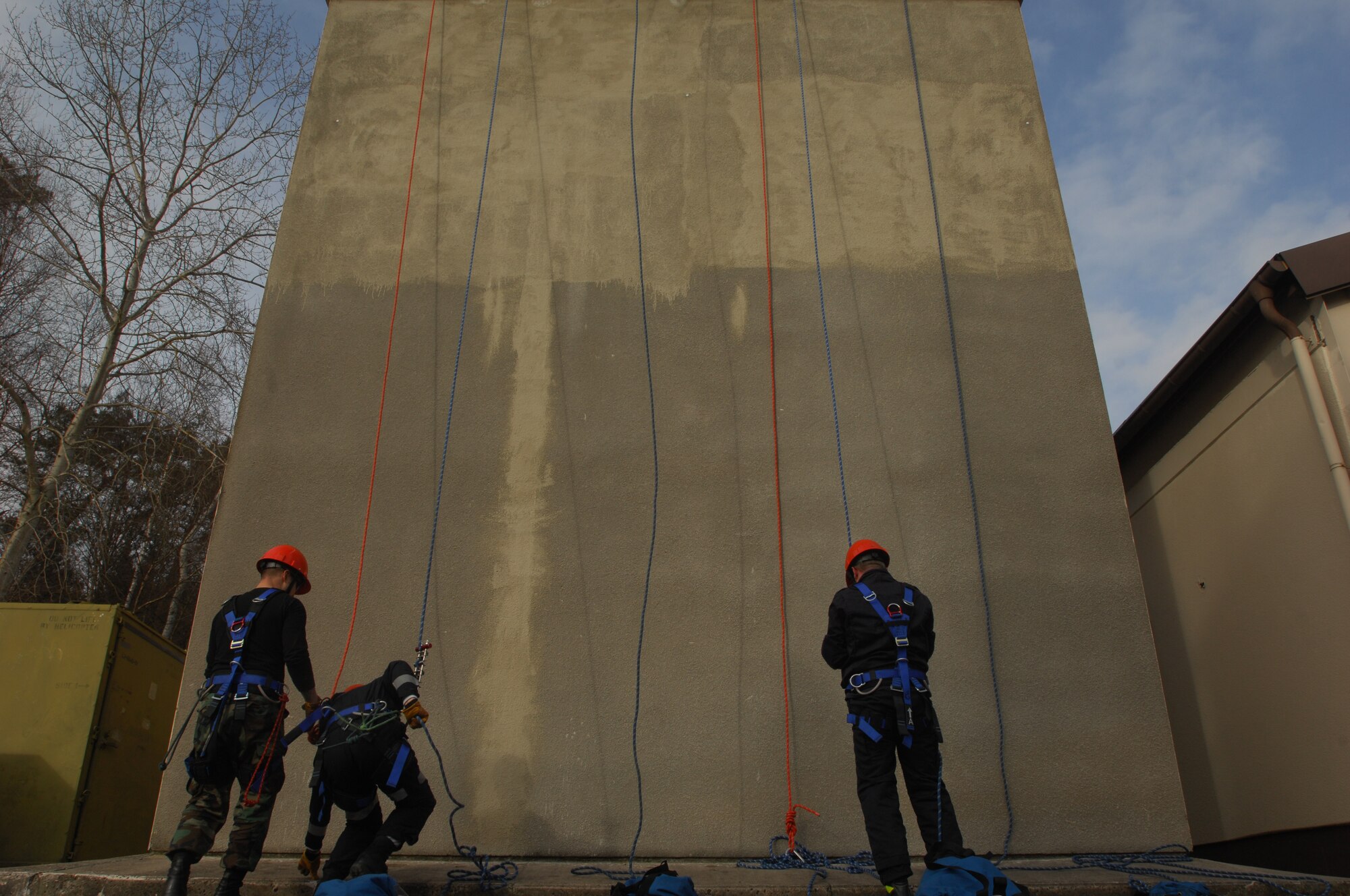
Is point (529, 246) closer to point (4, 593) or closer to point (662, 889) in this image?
point (662, 889)

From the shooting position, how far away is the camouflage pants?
3953 millimetres

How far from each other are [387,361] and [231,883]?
3.79m

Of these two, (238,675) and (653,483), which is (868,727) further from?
(238,675)

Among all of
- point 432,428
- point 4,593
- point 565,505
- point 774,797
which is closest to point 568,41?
point 432,428

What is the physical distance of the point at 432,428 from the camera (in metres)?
6.50

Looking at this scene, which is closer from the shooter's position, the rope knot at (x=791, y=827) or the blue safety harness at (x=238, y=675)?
the blue safety harness at (x=238, y=675)

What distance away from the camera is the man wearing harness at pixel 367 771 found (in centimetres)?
412

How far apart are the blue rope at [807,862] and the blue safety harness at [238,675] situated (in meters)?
2.73

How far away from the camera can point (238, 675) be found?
4242mm

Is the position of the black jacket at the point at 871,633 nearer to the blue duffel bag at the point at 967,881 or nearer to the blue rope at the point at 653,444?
the blue duffel bag at the point at 967,881

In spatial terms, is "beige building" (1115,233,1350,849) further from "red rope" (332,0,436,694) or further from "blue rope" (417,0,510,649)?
"red rope" (332,0,436,694)

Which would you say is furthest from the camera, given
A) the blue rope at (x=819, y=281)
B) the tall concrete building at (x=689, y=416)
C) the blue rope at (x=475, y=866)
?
the blue rope at (x=819, y=281)

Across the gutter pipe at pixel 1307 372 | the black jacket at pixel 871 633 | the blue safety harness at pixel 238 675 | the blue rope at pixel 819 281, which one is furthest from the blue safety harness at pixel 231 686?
the gutter pipe at pixel 1307 372

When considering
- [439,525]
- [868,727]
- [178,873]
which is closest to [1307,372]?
[868,727]
